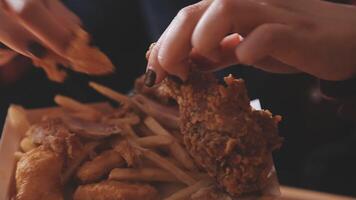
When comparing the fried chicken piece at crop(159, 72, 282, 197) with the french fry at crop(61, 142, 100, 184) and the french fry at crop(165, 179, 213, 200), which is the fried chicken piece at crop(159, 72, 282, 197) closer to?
the french fry at crop(165, 179, 213, 200)

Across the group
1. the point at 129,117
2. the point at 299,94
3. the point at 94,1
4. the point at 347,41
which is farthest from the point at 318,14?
the point at 94,1

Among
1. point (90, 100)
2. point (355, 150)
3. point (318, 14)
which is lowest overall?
point (355, 150)

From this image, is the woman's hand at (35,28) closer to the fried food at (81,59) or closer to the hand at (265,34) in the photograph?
the fried food at (81,59)

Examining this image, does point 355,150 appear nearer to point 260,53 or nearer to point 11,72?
point 260,53

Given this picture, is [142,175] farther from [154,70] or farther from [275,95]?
[275,95]

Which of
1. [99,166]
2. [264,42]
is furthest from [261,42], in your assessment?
[99,166]

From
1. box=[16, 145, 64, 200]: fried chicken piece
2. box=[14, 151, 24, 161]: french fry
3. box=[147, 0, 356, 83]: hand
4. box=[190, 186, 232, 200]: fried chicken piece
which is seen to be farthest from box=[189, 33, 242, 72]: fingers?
box=[14, 151, 24, 161]: french fry

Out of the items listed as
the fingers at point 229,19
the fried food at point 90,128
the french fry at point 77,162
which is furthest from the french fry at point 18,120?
the fingers at point 229,19
